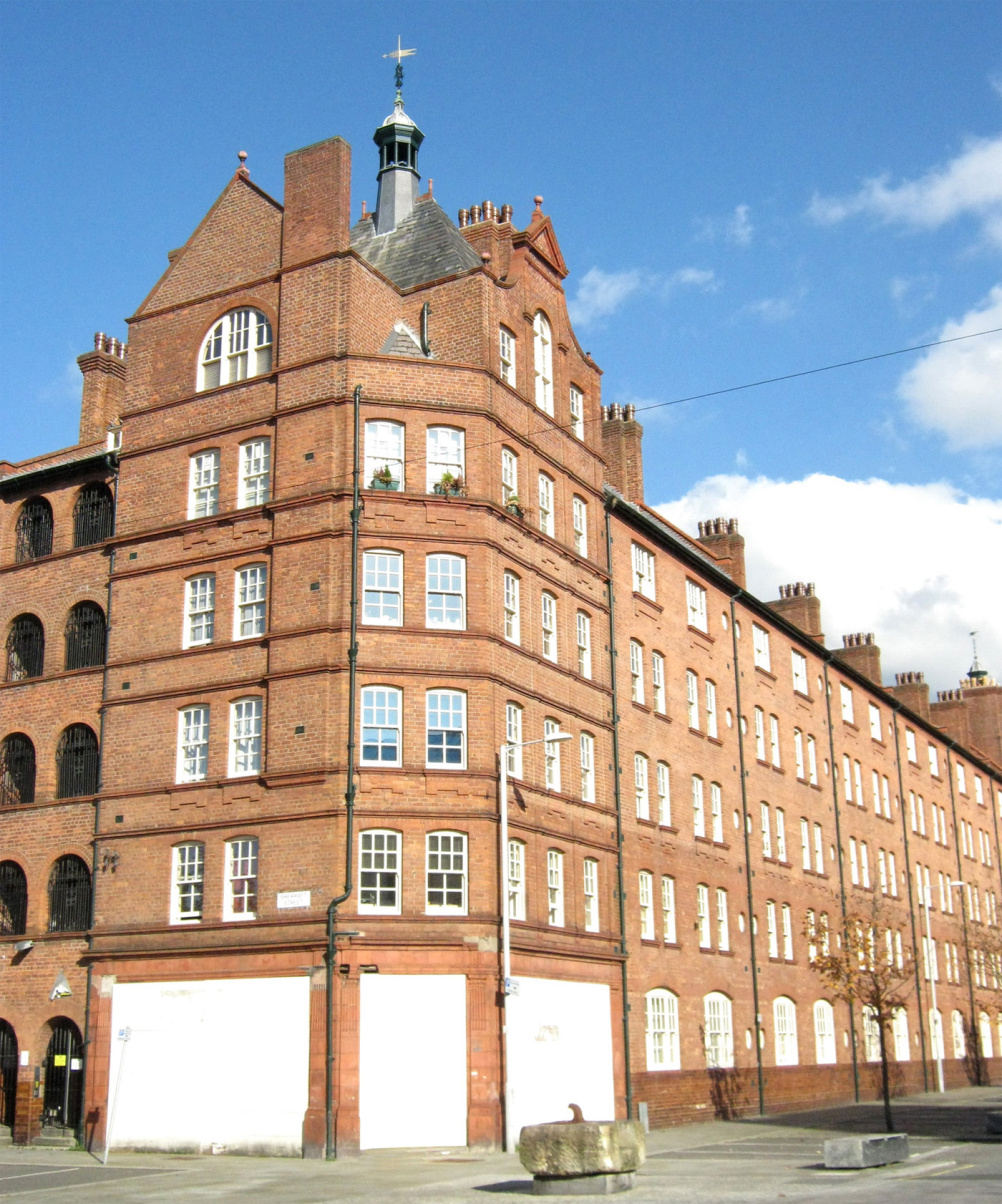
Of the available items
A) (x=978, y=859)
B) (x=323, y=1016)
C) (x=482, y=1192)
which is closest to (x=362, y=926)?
(x=323, y=1016)

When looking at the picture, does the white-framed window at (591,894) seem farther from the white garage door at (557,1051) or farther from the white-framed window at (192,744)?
the white-framed window at (192,744)

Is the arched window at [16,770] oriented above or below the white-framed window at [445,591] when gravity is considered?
below

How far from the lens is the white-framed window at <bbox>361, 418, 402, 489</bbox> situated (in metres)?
31.6

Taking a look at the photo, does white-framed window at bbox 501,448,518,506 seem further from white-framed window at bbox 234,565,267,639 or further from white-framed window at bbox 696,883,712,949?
white-framed window at bbox 696,883,712,949

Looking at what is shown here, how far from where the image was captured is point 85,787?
3444cm

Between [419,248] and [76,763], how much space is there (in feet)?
52.0

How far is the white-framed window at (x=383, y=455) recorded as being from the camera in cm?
3158

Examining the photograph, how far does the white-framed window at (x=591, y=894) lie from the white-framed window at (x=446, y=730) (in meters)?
6.08

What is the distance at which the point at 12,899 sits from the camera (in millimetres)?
35062

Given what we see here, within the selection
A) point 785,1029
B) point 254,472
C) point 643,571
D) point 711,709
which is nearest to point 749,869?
point 711,709

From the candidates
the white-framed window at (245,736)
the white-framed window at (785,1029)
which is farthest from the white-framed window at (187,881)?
the white-framed window at (785,1029)

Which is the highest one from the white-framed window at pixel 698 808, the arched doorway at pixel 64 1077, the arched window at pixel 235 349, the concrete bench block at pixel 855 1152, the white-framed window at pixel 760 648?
the arched window at pixel 235 349

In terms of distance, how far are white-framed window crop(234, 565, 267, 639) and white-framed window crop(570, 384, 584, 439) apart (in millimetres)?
10597

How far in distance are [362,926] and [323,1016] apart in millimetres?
1875
